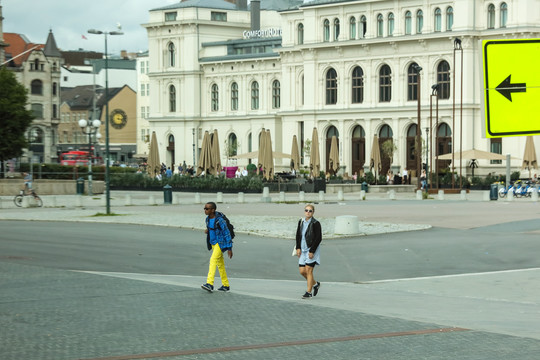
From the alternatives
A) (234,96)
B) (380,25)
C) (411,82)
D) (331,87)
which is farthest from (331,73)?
(234,96)

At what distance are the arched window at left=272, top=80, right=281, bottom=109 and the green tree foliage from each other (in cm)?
3640

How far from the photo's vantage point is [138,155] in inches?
6102

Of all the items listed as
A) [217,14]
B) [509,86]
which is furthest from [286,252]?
[217,14]

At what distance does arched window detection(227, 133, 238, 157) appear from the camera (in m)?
113

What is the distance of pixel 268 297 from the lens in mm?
19156

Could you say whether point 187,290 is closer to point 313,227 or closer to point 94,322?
point 313,227

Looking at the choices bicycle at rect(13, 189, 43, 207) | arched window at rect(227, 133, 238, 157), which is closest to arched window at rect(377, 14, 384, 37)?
arched window at rect(227, 133, 238, 157)

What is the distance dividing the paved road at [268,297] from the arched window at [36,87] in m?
94.9

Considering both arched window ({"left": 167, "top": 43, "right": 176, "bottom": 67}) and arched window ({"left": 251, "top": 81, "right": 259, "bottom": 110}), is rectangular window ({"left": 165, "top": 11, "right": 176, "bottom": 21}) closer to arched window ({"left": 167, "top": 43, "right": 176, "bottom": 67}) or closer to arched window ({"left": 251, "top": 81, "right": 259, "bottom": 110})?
arched window ({"left": 167, "top": 43, "right": 176, "bottom": 67})

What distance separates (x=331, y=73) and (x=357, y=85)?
3.29 m

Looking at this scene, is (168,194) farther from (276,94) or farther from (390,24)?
(276,94)

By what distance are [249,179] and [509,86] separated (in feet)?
216

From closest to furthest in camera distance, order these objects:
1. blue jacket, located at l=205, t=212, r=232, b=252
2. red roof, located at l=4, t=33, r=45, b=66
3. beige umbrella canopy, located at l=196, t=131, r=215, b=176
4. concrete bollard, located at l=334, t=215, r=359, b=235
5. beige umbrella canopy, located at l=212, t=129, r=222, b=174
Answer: blue jacket, located at l=205, t=212, r=232, b=252, concrete bollard, located at l=334, t=215, r=359, b=235, beige umbrella canopy, located at l=196, t=131, r=215, b=176, beige umbrella canopy, located at l=212, t=129, r=222, b=174, red roof, located at l=4, t=33, r=45, b=66

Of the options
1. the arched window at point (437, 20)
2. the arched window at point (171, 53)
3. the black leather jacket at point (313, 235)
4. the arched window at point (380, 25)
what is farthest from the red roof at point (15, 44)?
the black leather jacket at point (313, 235)
